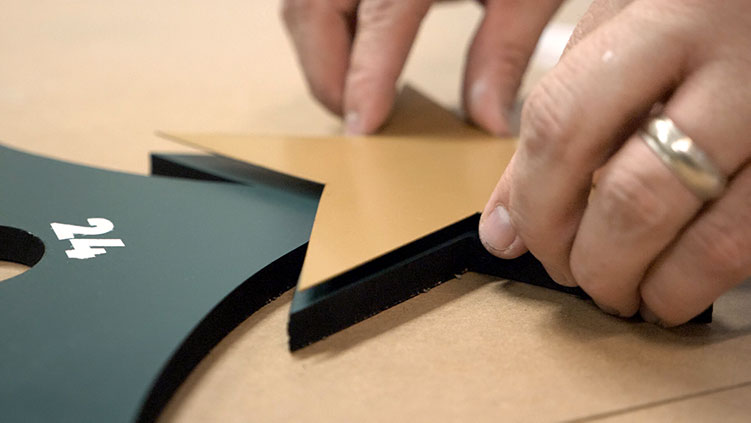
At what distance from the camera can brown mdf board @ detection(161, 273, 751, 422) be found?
0.48 meters

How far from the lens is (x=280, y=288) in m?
0.62

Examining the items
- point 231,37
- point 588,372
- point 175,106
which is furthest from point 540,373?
point 231,37

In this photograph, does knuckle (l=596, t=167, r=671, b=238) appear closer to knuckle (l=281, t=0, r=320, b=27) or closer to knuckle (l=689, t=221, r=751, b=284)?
knuckle (l=689, t=221, r=751, b=284)

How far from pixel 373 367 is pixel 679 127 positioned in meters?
0.27

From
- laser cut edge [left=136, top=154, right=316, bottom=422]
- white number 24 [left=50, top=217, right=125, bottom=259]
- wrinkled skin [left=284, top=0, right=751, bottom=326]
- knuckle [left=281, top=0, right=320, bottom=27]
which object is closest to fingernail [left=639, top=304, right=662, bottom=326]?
wrinkled skin [left=284, top=0, right=751, bottom=326]

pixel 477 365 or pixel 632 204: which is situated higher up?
pixel 632 204

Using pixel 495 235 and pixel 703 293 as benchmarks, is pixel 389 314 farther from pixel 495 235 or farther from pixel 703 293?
pixel 703 293

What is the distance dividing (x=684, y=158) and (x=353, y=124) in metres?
0.52

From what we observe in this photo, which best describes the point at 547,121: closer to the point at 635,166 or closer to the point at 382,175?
the point at 635,166

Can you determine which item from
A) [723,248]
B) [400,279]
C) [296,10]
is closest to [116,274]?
[400,279]

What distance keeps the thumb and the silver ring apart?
0.13 meters

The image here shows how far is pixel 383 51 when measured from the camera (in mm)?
947

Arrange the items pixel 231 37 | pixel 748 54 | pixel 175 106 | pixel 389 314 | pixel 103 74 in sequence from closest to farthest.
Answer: pixel 748 54, pixel 389 314, pixel 175 106, pixel 103 74, pixel 231 37

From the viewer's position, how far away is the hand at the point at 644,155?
1.52ft
